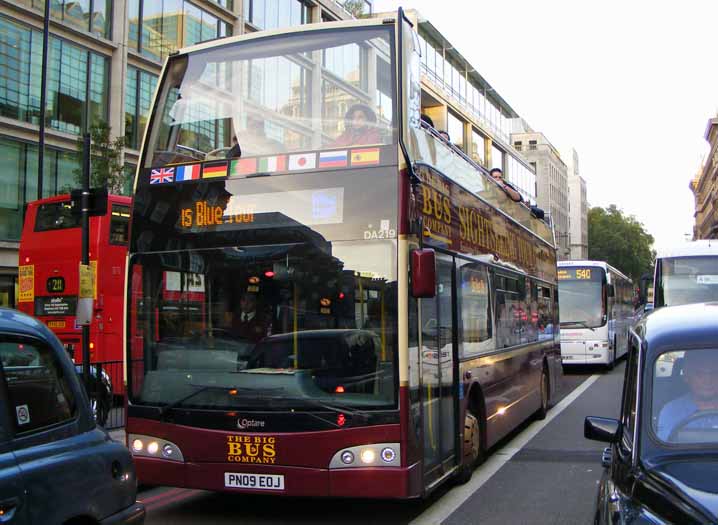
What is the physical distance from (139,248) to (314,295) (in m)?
1.76

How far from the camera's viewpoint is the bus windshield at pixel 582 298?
24.6m

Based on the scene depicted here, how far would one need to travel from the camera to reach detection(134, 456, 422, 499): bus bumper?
6293 millimetres

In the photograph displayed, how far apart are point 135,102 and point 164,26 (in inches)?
133

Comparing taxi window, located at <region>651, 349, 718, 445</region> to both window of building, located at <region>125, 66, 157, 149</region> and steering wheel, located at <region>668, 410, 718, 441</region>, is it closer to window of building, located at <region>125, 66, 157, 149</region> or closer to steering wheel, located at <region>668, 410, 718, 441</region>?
steering wheel, located at <region>668, 410, 718, 441</region>

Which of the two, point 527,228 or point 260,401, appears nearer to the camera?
point 260,401

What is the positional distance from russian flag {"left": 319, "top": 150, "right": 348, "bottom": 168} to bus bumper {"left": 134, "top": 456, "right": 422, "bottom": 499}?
247 cm

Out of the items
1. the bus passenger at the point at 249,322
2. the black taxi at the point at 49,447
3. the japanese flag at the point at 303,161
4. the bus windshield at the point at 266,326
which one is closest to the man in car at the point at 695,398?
the bus windshield at the point at 266,326

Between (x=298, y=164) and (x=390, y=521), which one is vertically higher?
(x=298, y=164)

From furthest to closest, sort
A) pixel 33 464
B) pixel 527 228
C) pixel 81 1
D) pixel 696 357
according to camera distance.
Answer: pixel 81 1 < pixel 527 228 < pixel 696 357 < pixel 33 464

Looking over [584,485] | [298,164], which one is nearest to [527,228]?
[584,485]

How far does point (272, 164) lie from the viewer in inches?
276

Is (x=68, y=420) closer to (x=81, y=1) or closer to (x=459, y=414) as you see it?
(x=459, y=414)

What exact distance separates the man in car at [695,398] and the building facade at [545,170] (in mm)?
105596

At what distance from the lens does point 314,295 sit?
21.9 ft
